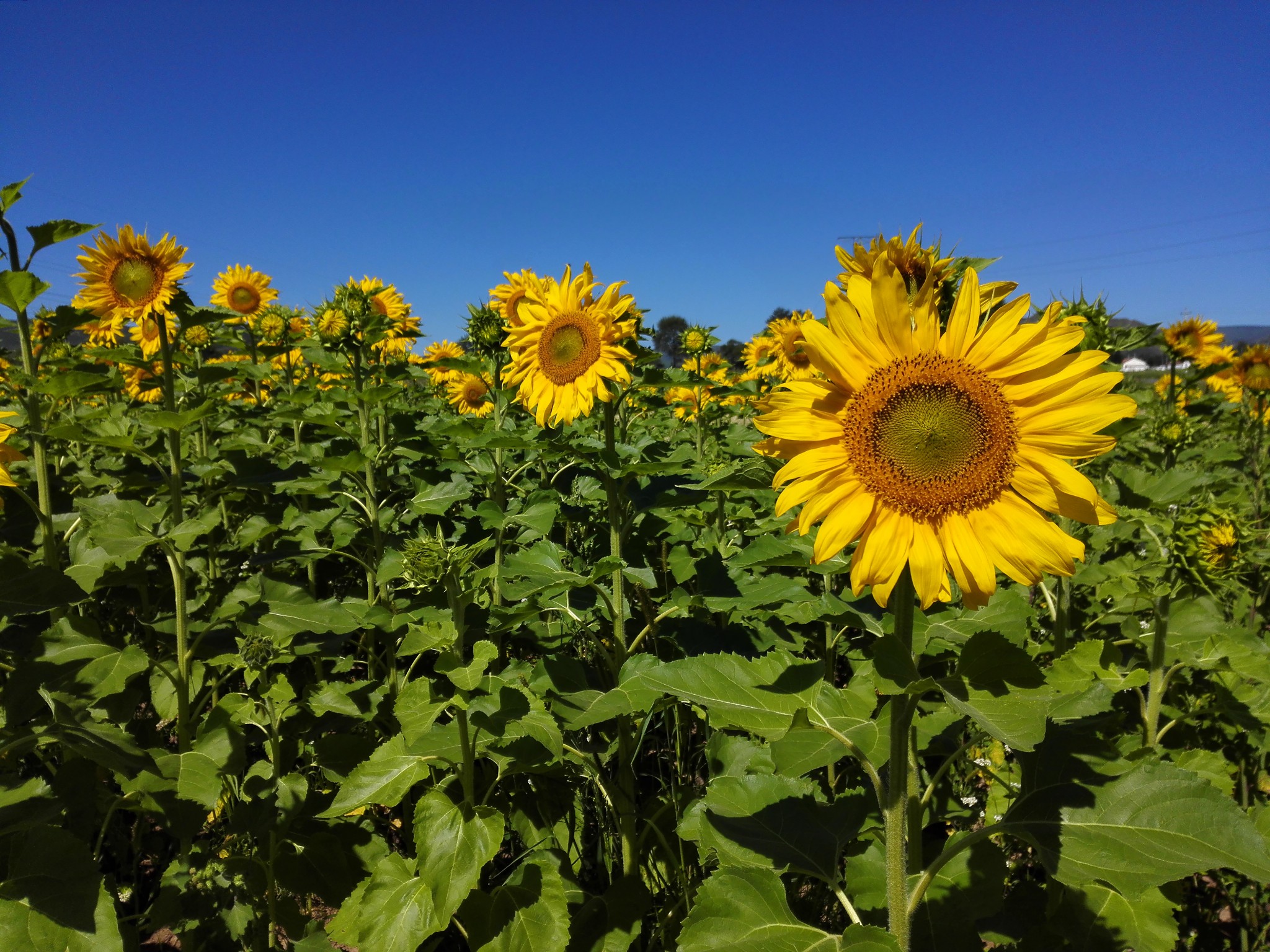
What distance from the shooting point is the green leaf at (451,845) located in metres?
1.84

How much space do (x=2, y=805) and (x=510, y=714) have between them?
4.02 ft

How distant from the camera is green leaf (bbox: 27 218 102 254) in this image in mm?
2504

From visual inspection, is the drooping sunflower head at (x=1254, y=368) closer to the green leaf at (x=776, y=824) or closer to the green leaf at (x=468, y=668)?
the green leaf at (x=776, y=824)

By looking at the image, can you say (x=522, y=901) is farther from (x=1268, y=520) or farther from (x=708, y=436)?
(x=1268, y=520)

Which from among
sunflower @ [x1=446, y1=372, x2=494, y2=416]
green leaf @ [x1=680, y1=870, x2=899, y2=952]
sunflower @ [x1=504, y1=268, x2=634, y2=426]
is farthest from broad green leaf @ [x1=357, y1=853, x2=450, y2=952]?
sunflower @ [x1=446, y1=372, x2=494, y2=416]

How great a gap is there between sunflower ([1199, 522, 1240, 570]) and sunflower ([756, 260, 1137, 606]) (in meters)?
0.93

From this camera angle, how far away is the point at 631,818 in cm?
234

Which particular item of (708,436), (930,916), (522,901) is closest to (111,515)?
(522,901)

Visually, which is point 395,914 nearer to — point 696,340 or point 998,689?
point 998,689

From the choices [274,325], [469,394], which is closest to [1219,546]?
[469,394]

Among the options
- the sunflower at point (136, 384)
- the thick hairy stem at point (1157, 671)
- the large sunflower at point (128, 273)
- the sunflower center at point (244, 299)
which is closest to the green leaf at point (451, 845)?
the thick hairy stem at point (1157, 671)

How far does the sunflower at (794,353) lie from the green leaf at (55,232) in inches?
97.1

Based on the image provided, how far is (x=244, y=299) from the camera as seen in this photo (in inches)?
219

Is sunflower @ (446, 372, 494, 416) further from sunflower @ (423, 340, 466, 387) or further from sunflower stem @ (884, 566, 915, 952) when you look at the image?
sunflower stem @ (884, 566, 915, 952)
